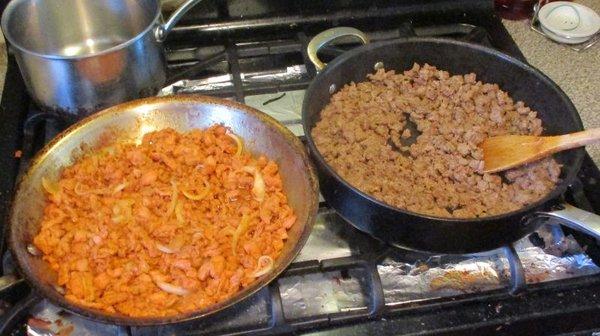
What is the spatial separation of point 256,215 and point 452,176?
34cm

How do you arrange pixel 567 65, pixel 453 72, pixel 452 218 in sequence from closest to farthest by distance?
pixel 452 218
pixel 453 72
pixel 567 65

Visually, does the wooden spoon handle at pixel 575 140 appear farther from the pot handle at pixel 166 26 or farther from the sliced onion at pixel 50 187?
the sliced onion at pixel 50 187

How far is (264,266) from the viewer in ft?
2.96

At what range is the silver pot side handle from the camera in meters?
0.86

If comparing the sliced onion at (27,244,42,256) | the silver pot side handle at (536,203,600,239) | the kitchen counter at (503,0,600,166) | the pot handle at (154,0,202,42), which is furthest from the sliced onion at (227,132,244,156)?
the kitchen counter at (503,0,600,166)

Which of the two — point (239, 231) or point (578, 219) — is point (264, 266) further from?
point (578, 219)

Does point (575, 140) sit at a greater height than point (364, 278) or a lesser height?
greater

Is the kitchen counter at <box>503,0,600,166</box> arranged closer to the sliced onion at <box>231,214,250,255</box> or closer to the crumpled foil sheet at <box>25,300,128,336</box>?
the sliced onion at <box>231,214,250,255</box>

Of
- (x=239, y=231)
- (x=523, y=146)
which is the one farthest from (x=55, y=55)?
(x=523, y=146)

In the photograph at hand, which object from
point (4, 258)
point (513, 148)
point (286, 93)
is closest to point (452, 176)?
point (513, 148)

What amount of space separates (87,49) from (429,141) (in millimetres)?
718

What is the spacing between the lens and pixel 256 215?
100cm

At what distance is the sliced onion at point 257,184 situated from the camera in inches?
40.5

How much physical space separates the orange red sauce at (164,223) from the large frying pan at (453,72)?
0.13 meters
